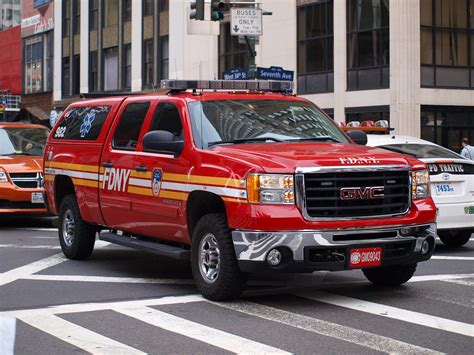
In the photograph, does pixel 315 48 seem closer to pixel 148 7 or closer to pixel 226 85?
pixel 148 7

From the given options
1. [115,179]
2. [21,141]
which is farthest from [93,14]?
[115,179]

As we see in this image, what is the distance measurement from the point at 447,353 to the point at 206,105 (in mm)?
3900

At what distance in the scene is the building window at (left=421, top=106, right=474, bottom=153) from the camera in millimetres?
31283

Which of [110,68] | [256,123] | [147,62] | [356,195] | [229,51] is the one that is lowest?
[356,195]

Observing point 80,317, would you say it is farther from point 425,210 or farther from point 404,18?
point 404,18

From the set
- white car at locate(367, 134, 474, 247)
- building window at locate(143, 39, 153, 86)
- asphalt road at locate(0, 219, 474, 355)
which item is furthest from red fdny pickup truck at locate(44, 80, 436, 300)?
building window at locate(143, 39, 153, 86)

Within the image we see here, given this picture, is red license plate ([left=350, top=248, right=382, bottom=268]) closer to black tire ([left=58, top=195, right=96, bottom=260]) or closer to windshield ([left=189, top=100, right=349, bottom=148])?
windshield ([left=189, top=100, right=349, bottom=148])

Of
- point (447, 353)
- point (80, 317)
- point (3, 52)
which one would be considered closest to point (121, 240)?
point (80, 317)

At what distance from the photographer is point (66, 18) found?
51062 millimetres

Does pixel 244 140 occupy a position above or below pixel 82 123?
below

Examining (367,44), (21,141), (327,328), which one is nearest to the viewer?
(327,328)

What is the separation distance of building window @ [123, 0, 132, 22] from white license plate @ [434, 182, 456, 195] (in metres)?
35.8

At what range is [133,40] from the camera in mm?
44156

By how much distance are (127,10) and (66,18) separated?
7.27 m
